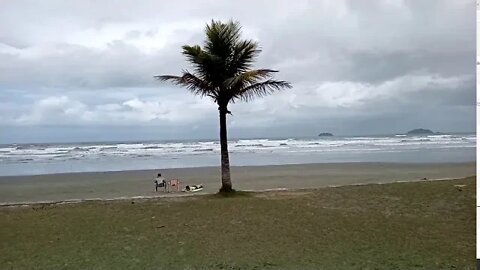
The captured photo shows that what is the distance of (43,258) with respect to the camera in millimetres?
4641

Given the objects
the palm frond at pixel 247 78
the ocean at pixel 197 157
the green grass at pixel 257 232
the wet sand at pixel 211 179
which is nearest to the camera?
the green grass at pixel 257 232

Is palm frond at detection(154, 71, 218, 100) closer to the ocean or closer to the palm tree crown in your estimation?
the palm tree crown

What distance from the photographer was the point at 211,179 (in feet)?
43.0

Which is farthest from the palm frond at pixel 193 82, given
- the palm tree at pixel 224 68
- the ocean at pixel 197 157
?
the ocean at pixel 197 157

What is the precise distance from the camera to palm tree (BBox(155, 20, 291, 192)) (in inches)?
323

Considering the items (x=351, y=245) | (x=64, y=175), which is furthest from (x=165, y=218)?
(x=64, y=175)

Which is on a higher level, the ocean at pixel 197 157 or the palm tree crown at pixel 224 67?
the palm tree crown at pixel 224 67

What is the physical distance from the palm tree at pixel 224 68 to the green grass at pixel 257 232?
168 centimetres

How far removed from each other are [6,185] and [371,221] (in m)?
9.51

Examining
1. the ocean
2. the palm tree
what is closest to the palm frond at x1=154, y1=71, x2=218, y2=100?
the palm tree

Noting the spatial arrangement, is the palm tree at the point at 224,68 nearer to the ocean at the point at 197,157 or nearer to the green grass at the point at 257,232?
the green grass at the point at 257,232

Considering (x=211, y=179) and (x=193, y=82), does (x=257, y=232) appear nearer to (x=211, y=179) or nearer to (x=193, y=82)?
(x=193, y=82)

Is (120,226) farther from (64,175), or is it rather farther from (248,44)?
(64,175)

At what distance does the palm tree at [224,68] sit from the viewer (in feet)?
26.9
